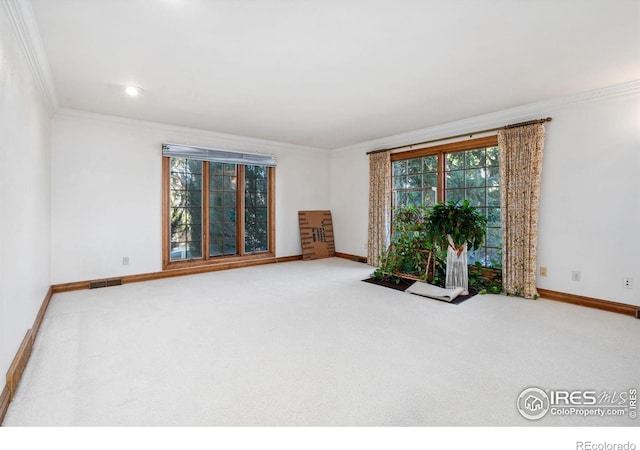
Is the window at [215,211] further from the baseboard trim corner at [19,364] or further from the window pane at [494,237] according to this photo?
the window pane at [494,237]

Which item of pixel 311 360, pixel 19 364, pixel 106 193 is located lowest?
pixel 311 360

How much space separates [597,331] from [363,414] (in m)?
2.59

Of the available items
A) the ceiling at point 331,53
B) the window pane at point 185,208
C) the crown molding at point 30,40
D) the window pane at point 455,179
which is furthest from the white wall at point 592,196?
the crown molding at point 30,40

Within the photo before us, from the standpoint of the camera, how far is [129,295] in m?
4.09

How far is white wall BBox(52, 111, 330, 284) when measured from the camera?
4.23 metres

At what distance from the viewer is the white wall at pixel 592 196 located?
3.44 metres

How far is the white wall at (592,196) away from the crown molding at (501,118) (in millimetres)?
18

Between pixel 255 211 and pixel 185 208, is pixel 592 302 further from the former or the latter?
pixel 185 208

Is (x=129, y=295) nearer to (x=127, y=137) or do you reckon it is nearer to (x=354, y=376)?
(x=127, y=137)

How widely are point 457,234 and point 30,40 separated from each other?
14.9ft

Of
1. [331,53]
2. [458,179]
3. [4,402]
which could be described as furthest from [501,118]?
[4,402]

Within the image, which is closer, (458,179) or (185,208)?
(458,179)

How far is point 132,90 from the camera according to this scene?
11.3ft

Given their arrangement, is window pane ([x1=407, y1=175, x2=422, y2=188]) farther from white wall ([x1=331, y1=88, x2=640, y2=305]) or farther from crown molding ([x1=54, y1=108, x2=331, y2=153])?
crown molding ([x1=54, y1=108, x2=331, y2=153])
